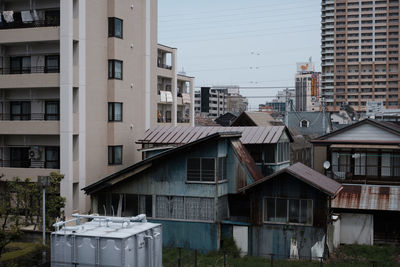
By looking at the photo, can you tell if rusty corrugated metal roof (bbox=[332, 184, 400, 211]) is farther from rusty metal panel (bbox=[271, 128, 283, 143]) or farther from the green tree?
the green tree

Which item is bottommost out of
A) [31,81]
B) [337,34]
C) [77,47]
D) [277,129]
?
[277,129]

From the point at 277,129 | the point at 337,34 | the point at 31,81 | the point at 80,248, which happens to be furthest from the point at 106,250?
the point at 337,34

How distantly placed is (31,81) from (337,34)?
124 m

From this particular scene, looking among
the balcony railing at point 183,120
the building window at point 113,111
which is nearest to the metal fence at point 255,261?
the building window at point 113,111

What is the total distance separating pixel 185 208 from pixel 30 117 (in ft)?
47.9

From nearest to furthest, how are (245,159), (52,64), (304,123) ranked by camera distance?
(245,159) → (52,64) → (304,123)

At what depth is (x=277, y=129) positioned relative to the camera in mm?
31484

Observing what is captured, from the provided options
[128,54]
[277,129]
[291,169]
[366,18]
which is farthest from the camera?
[366,18]

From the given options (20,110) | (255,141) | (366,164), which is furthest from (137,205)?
(366,164)

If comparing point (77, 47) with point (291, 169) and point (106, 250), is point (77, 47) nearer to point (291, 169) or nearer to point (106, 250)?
point (291, 169)

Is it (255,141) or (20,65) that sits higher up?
(20,65)

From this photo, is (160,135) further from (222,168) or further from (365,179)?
(365,179)

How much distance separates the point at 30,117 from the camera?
34.9 m

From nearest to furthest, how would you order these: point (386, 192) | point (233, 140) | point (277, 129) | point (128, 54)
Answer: point (233, 140) < point (386, 192) < point (277, 129) < point (128, 54)
